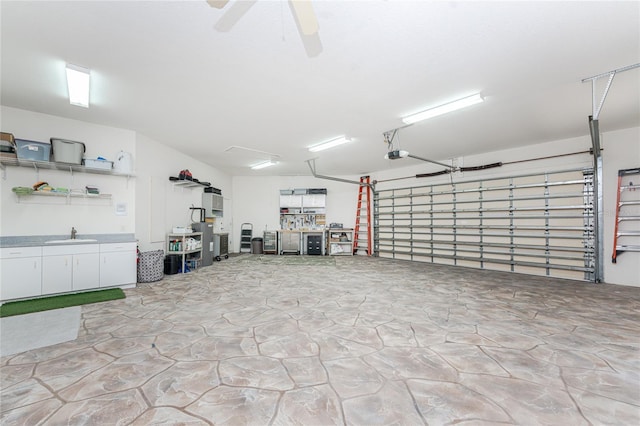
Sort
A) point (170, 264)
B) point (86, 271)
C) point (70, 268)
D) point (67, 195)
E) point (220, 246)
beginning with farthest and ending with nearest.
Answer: point (220, 246) → point (170, 264) → point (67, 195) → point (86, 271) → point (70, 268)

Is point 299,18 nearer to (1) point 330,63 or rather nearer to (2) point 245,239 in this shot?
(1) point 330,63

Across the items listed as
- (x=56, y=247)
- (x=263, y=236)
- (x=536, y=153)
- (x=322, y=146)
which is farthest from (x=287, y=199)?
(x=536, y=153)

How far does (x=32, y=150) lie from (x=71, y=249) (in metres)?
1.71

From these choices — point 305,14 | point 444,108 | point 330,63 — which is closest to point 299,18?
point 305,14

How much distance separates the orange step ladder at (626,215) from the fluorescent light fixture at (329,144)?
17.9ft

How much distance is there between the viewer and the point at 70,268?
4.07 meters

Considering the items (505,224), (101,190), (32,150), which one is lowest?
(505,224)

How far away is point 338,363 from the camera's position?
214cm

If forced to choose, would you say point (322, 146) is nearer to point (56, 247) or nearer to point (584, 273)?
point (56, 247)

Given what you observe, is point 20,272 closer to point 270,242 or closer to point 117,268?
point 117,268

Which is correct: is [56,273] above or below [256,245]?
above

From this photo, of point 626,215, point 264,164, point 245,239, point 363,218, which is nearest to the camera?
point 626,215

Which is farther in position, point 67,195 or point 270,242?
point 270,242

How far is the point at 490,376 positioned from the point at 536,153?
20.1 ft
